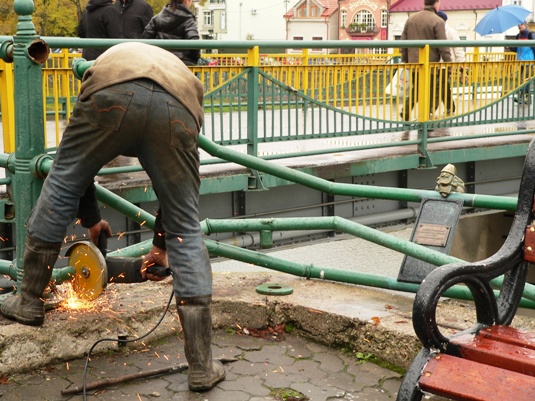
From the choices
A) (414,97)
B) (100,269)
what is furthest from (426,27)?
(100,269)

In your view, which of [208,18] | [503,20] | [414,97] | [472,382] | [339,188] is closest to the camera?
[472,382]

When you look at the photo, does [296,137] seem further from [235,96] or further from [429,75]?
[429,75]

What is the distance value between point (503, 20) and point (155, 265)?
25657mm

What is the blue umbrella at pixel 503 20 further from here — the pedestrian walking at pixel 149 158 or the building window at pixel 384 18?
the building window at pixel 384 18

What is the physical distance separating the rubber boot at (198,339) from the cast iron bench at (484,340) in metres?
1.23

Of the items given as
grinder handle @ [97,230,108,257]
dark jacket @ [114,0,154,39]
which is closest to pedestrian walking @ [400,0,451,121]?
dark jacket @ [114,0,154,39]

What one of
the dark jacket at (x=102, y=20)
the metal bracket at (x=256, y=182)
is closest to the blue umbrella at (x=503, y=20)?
the dark jacket at (x=102, y=20)

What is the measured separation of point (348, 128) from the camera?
382 inches

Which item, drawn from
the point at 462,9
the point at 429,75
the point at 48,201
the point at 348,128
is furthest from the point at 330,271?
the point at 462,9

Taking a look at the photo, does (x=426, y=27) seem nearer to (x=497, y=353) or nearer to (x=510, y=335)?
(x=510, y=335)

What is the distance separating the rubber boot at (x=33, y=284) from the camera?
4699mm

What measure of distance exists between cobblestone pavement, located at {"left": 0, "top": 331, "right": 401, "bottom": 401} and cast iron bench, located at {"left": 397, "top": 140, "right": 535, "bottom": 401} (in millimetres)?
956

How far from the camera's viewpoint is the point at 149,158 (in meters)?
4.38

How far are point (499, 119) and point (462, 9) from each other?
82305mm
